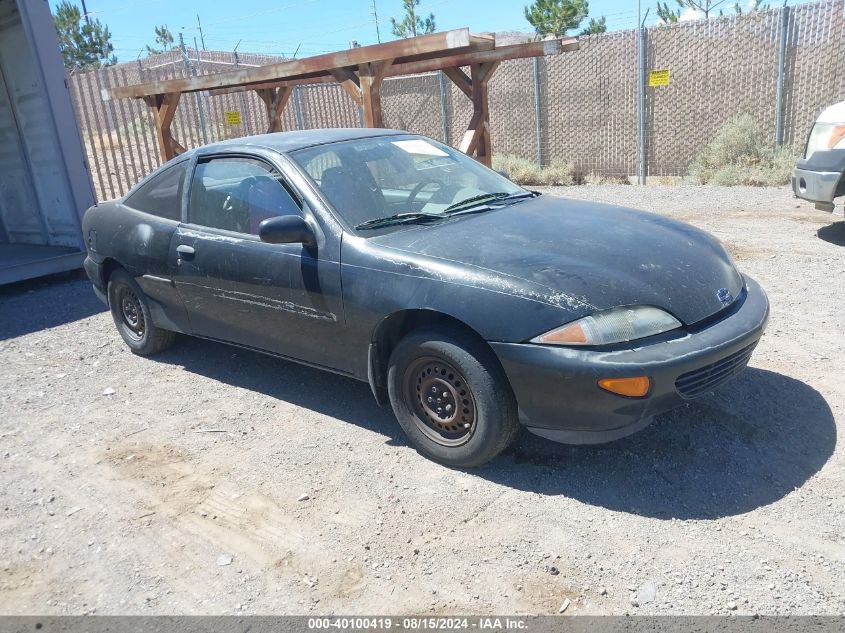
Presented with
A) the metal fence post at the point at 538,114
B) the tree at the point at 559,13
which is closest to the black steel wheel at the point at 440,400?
the metal fence post at the point at 538,114

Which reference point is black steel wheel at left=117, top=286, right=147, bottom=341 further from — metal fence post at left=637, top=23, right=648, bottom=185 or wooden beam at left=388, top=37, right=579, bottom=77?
metal fence post at left=637, top=23, right=648, bottom=185

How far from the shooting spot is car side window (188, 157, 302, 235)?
4.19m

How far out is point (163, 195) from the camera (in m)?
5.02

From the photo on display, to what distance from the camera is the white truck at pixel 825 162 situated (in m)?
6.89

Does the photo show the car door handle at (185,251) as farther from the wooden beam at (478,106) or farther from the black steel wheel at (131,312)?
the wooden beam at (478,106)

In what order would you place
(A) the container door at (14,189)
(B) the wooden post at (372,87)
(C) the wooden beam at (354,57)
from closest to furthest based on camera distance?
→ (C) the wooden beam at (354,57) → (B) the wooden post at (372,87) → (A) the container door at (14,189)

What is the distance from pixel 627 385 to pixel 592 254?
0.73 m

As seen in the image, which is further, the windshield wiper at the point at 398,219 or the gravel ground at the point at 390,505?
the windshield wiper at the point at 398,219

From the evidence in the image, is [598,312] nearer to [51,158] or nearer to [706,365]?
[706,365]

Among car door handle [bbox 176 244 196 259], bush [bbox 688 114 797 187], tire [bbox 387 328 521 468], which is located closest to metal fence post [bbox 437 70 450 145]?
bush [bbox 688 114 797 187]

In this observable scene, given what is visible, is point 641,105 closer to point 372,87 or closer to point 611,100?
point 611,100

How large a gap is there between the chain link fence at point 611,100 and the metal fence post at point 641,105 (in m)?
0.17

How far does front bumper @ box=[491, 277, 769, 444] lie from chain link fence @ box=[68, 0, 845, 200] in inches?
415

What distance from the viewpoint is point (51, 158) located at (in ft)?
28.9
